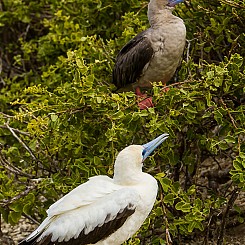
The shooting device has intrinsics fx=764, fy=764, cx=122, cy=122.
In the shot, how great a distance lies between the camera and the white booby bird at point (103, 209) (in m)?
3.76

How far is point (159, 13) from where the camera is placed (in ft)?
17.7

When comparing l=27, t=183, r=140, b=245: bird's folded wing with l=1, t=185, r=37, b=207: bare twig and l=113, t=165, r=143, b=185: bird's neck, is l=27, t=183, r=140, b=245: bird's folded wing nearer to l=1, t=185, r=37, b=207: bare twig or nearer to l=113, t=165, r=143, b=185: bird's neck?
l=113, t=165, r=143, b=185: bird's neck

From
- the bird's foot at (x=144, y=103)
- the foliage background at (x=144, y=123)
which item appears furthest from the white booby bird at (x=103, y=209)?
the bird's foot at (x=144, y=103)

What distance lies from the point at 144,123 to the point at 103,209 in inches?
37.6

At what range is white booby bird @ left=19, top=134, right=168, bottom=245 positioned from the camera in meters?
3.76

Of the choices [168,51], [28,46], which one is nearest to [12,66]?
[28,46]

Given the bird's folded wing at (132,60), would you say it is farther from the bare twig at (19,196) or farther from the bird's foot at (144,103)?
the bare twig at (19,196)

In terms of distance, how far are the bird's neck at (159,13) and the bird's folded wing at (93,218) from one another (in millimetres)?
1902

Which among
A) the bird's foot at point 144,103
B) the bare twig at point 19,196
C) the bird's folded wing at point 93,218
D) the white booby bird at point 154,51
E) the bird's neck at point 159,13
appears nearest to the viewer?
the bird's folded wing at point 93,218

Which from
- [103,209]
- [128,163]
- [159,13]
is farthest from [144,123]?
[159,13]

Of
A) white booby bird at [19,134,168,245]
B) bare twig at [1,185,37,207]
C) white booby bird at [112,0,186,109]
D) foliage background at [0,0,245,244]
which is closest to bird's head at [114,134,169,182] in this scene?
white booby bird at [19,134,168,245]

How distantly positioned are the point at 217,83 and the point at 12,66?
430 cm

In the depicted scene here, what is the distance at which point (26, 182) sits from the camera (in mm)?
5348

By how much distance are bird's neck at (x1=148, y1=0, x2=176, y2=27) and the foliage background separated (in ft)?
0.66
